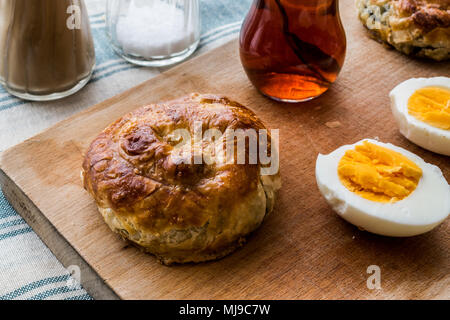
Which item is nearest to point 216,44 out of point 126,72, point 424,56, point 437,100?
point 126,72

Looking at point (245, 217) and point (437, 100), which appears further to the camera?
point (437, 100)

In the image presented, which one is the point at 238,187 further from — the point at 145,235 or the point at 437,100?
the point at 437,100

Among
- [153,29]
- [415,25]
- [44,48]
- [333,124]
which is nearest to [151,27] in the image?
[153,29]

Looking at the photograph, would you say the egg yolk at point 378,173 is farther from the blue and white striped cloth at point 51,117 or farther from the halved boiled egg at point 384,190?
the blue and white striped cloth at point 51,117

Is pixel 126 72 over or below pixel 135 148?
below

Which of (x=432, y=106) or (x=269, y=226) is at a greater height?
(x=432, y=106)

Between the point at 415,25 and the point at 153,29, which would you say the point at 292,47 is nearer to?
the point at 415,25
